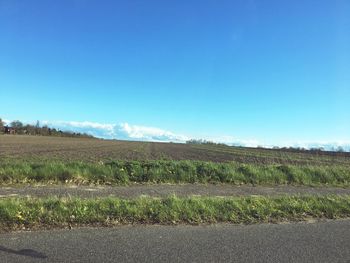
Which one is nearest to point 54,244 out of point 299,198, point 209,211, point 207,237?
point 207,237

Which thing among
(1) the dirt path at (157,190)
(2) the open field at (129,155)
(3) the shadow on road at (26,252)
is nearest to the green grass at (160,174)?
(1) the dirt path at (157,190)

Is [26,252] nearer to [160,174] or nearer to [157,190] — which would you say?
[157,190]

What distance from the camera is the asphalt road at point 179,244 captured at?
4924 millimetres

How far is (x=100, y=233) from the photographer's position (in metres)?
5.98

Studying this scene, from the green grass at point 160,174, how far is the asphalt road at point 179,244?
582cm

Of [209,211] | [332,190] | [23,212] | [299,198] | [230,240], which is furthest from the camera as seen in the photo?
[332,190]

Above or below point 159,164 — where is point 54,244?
below

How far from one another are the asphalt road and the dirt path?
3.37 m

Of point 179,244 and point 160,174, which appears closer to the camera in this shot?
point 179,244

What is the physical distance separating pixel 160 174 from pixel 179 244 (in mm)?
7502

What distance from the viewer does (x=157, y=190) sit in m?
10.6

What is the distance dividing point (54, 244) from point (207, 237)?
7.34ft

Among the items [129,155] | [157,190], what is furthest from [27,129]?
[157,190]

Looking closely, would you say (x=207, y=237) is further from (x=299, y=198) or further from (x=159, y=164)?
(x=159, y=164)
